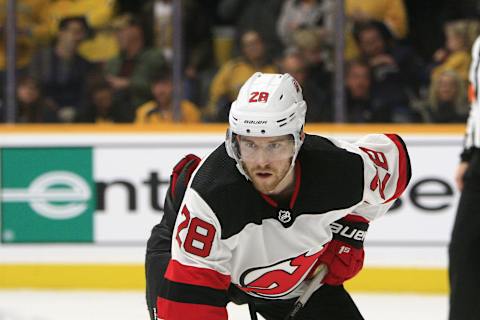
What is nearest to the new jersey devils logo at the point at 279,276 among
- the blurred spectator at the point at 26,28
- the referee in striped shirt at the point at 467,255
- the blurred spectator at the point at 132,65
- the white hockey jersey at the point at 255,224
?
the white hockey jersey at the point at 255,224

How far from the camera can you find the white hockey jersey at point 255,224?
2.44 metres

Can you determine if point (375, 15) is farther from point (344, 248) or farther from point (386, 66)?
point (344, 248)

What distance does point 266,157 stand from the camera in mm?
2414

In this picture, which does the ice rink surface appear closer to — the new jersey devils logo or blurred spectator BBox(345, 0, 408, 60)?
blurred spectator BBox(345, 0, 408, 60)

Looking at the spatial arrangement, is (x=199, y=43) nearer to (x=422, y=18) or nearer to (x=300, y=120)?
(x=422, y=18)

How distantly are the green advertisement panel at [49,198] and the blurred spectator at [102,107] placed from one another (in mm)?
208

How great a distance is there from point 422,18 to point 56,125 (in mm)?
1997

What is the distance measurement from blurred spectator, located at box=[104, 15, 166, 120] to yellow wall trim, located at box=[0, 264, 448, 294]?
836mm

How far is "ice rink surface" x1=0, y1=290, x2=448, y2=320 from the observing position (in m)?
4.65

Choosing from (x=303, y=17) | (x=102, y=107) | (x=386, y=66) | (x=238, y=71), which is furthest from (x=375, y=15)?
(x=102, y=107)

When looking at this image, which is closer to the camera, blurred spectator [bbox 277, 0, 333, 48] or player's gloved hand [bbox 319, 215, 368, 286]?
player's gloved hand [bbox 319, 215, 368, 286]

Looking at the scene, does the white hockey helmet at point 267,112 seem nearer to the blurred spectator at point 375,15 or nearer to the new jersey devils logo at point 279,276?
the new jersey devils logo at point 279,276

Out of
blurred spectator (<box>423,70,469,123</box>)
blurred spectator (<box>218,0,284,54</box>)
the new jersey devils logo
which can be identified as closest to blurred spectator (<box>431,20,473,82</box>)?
blurred spectator (<box>423,70,469,123</box>)

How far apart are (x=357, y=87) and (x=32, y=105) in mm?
1726
